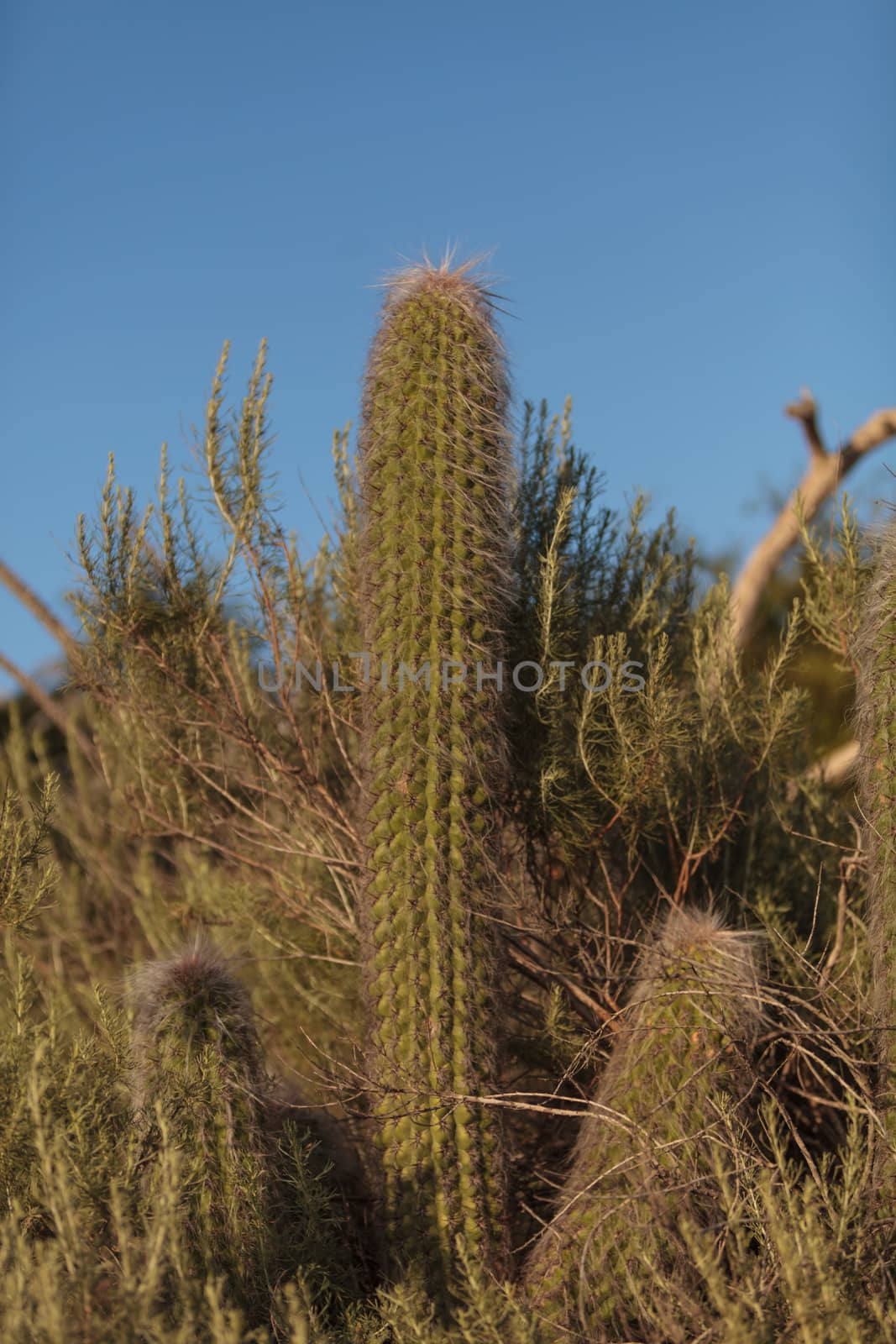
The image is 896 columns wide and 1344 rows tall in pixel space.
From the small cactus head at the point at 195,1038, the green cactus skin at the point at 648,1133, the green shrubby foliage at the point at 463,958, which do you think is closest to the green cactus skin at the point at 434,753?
the green shrubby foliage at the point at 463,958

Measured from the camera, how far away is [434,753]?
125 inches

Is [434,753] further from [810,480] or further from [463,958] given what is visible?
[810,480]

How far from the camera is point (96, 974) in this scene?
598 centimetres

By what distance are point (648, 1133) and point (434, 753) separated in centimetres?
111

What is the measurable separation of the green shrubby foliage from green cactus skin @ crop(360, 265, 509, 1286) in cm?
1

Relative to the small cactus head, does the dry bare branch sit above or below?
above

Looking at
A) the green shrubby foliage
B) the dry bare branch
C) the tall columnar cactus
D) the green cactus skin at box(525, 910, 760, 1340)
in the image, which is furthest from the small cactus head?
the dry bare branch

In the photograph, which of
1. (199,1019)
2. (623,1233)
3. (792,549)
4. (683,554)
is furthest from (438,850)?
(792,549)

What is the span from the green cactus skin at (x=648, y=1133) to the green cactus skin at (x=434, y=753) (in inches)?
9.0

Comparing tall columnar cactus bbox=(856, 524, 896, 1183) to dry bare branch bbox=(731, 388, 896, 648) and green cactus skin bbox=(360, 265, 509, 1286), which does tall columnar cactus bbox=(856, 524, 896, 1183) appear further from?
dry bare branch bbox=(731, 388, 896, 648)

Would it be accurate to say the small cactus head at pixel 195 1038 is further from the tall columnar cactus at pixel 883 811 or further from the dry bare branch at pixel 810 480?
the dry bare branch at pixel 810 480

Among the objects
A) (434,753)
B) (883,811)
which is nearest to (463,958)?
(434,753)

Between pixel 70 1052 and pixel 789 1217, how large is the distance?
186 centimetres

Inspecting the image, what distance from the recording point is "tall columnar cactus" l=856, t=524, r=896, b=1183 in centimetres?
291
